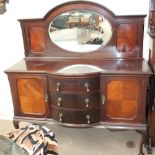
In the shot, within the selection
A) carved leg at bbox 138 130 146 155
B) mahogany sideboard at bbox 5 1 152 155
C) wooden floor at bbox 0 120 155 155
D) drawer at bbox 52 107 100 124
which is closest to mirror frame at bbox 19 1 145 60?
mahogany sideboard at bbox 5 1 152 155

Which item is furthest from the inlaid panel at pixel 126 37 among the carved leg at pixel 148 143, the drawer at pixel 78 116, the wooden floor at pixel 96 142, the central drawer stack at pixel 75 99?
the wooden floor at pixel 96 142

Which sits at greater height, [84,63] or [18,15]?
[18,15]

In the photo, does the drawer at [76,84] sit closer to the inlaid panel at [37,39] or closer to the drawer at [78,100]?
the drawer at [78,100]

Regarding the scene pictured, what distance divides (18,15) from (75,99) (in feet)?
3.56

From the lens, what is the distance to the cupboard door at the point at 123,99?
175 cm

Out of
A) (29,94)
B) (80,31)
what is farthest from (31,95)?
(80,31)

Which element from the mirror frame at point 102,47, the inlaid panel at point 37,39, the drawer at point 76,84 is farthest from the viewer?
the inlaid panel at point 37,39

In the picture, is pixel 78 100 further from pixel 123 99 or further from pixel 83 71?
pixel 123 99

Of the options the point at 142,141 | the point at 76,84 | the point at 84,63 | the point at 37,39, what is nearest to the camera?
the point at 76,84

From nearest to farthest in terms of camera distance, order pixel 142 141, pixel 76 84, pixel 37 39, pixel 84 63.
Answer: pixel 76 84
pixel 142 141
pixel 84 63
pixel 37 39

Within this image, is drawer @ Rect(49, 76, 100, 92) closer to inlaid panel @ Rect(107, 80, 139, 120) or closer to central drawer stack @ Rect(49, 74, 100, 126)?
central drawer stack @ Rect(49, 74, 100, 126)

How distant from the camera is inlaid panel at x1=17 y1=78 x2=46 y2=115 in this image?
191 centimetres

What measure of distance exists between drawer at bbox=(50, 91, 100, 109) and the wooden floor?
0.51m

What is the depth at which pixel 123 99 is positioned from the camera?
5.94 feet
